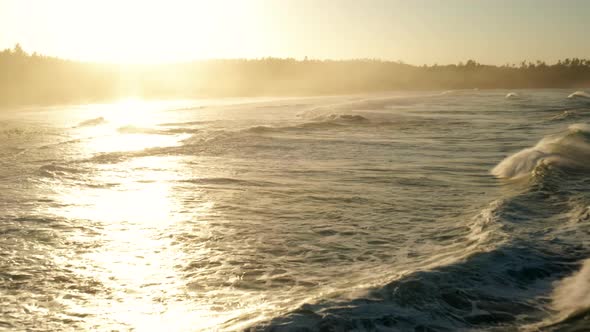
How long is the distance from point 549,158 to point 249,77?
46.1 metres

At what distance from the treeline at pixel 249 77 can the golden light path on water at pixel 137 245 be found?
89.2 feet

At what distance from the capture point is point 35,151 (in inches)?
488

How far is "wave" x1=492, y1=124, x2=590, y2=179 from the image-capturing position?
9172 millimetres

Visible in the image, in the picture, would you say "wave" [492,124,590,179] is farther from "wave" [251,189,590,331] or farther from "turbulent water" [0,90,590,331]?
"wave" [251,189,590,331]

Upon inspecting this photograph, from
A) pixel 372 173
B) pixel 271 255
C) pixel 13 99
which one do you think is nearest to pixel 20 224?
pixel 271 255

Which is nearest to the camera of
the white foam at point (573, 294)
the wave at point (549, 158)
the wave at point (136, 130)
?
the white foam at point (573, 294)

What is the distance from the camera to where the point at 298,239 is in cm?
587

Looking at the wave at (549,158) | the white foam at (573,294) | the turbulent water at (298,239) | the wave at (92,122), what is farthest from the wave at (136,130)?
the white foam at (573,294)

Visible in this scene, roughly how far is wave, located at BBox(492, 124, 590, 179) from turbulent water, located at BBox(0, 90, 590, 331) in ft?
0.18

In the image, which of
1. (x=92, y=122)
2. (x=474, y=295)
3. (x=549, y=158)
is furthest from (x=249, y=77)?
(x=474, y=295)

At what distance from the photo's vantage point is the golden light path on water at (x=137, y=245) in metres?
4.01

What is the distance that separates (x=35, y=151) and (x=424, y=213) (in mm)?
8940

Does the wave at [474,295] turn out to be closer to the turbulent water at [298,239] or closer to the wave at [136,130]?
the turbulent water at [298,239]

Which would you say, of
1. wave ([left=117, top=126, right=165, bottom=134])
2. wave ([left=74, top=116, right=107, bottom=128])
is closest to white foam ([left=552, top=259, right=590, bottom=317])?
wave ([left=117, top=126, right=165, bottom=134])
